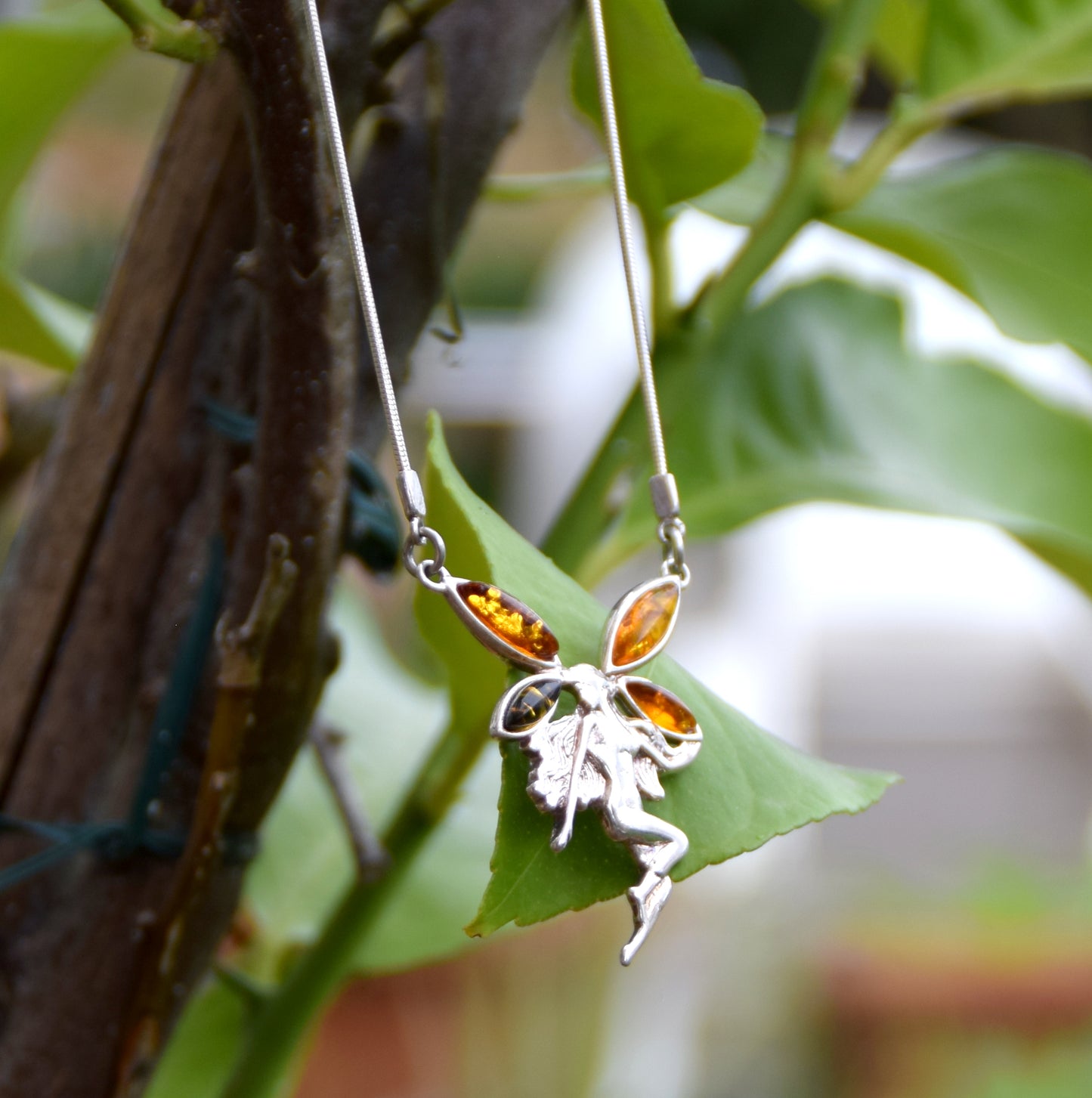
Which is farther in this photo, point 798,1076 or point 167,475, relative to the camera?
point 798,1076

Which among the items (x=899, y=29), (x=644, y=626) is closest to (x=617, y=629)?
(x=644, y=626)

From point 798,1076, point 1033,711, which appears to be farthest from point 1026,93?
point 1033,711

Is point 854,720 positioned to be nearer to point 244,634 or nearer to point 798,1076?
point 798,1076

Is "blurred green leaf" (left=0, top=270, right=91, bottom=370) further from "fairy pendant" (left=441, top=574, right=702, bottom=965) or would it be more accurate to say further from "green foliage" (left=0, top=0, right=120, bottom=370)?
"fairy pendant" (left=441, top=574, right=702, bottom=965)

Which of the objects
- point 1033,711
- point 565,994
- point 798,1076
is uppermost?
point 565,994

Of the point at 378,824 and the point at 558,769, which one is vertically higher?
the point at 558,769

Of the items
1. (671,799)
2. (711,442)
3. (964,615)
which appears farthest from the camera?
(964,615)

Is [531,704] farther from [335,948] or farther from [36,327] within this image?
[36,327]

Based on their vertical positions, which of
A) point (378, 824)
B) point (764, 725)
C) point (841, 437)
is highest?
point (841, 437)
